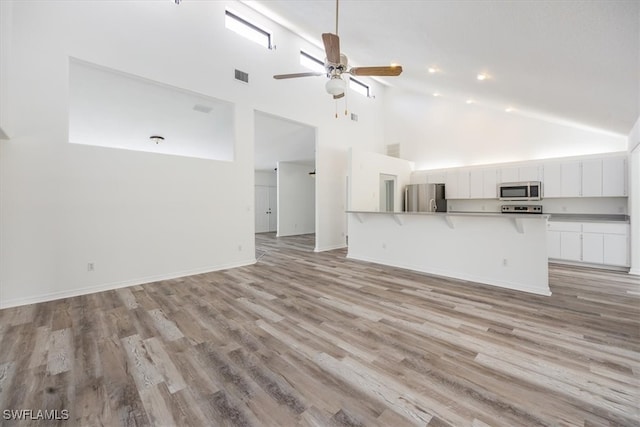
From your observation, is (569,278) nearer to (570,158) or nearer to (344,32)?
(570,158)

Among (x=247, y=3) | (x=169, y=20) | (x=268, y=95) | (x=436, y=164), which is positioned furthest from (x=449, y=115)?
(x=169, y=20)

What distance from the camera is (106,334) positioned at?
238 centimetres

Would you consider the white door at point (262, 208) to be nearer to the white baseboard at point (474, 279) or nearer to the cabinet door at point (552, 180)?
the white baseboard at point (474, 279)

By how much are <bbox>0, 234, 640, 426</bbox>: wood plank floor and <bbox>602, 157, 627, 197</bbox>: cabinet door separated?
2234 mm

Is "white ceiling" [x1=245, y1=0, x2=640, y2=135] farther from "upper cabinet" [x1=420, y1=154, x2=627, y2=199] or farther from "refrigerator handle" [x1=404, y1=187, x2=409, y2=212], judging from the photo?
"refrigerator handle" [x1=404, y1=187, x2=409, y2=212]

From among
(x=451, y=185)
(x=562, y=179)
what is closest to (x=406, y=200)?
(x=451, y=185)

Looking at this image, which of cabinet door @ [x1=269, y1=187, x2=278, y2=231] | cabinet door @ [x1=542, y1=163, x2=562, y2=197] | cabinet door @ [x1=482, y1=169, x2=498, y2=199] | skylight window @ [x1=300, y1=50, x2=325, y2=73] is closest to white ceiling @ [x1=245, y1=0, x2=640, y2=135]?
cabinet door @ [x1=542, y1=163, x2=562, y2=197]

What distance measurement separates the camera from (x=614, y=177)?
4785mm

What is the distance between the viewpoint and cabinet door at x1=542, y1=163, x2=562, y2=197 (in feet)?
17.6

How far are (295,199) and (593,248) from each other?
27.7 feet

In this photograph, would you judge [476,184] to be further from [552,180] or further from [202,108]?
[202,108]

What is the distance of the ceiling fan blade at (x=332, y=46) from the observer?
278cm

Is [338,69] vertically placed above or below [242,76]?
below

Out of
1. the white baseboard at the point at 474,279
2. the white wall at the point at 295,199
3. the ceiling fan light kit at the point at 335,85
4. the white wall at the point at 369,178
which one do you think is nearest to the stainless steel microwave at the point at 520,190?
the white wall at the point at 369,178
